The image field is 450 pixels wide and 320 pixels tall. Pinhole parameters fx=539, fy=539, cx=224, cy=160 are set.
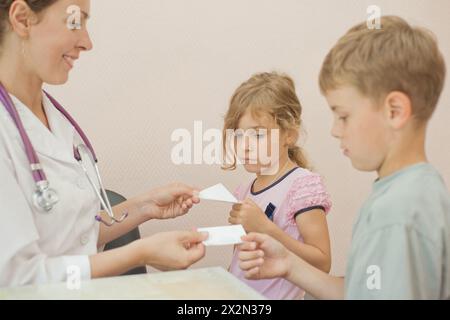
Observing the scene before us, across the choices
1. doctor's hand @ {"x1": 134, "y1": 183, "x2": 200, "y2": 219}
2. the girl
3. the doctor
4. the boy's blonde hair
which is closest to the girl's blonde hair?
the girl

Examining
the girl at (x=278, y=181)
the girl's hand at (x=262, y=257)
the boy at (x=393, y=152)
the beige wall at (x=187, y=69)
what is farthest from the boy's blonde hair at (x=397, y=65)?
the beige wall at (x=187, y=69)

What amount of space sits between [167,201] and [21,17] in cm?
53

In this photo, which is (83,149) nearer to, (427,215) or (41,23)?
(41,23)

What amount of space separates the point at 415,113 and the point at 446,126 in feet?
3.56

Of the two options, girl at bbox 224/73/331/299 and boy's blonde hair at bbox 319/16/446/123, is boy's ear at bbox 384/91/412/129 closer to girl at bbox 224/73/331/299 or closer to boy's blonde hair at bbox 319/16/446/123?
boy's blonde hair at bbox 319/16/446/123

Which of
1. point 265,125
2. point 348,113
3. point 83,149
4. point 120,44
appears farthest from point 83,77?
point 348,113

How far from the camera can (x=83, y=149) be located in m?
1.17

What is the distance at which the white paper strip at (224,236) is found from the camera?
979 millimetres

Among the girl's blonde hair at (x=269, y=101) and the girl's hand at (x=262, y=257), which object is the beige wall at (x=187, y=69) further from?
the girl's hand at (x=262, y=257)

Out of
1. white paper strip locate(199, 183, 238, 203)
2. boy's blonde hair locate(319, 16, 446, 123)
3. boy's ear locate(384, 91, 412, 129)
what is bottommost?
white paper strip locate(199, 183, 238, 203)

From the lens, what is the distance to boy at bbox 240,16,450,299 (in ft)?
2.30

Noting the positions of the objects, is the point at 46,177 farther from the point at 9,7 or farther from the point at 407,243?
the point at 407,243

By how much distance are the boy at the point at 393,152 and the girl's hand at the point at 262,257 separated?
20 cm

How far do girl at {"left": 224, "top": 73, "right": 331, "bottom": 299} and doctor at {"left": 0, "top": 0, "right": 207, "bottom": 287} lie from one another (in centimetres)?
29
